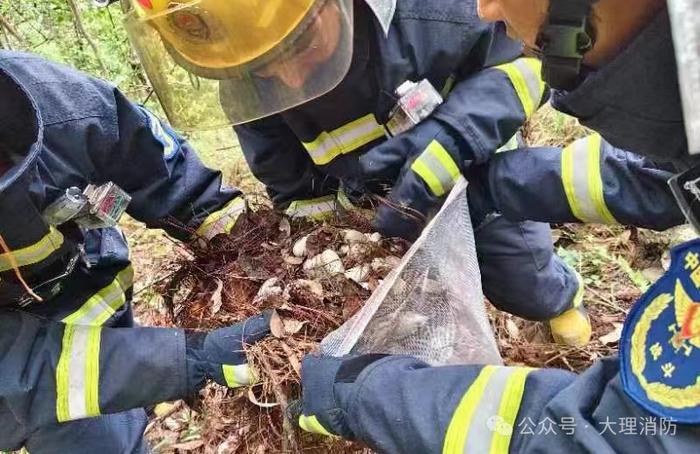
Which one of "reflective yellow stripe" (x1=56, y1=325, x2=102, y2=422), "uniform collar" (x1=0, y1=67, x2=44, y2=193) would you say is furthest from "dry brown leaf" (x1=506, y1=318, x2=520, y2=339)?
"uniform collar" (x1=0, y1=67, x2=44, y2=193)

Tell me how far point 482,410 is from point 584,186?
0.81 meters

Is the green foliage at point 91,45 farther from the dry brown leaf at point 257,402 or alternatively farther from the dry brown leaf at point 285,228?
the dry brown leaf at point 257,402

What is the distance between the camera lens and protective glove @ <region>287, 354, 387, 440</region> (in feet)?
5.46

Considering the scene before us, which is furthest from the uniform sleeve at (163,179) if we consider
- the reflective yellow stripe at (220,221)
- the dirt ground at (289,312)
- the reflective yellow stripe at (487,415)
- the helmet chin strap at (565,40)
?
the helmet chin strap at (565,40)

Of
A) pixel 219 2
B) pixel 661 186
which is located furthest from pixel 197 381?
pixel 661 186

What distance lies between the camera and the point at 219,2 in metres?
1.71

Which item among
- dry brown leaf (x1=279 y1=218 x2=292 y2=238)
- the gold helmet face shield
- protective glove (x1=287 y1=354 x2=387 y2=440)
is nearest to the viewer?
protective glove (x1=287 y1=354 x2=387 y2=440)

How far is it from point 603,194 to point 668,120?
30.7 inches

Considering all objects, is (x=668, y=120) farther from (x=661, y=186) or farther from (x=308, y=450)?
(x=308, y=450)

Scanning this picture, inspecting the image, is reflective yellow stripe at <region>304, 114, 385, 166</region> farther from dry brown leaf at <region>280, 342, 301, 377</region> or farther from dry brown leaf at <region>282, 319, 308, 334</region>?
dry brown leaf at <region>280, 342, 301, 377</region>

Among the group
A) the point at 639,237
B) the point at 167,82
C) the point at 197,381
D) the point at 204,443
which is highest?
the point at 167,82

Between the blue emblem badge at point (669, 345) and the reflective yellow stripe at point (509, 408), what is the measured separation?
0.79 ft

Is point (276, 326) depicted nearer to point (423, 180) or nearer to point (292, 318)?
point (292, 318)

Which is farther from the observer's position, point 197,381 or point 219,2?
point 197,381
